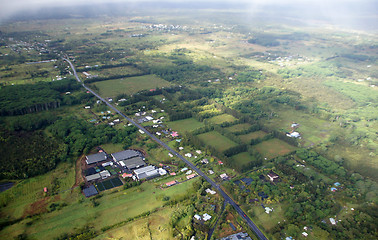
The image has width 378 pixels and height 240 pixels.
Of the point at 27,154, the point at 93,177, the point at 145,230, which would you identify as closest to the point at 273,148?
the point at 145,230

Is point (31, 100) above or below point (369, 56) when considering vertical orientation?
above

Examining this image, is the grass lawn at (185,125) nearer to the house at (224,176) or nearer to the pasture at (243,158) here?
the pasture at (243,158)

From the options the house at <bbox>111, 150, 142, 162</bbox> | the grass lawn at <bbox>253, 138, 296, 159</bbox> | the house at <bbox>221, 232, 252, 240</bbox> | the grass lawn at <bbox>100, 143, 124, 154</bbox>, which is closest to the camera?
the house at <bbox>221, 232, 252, 240</bbox>

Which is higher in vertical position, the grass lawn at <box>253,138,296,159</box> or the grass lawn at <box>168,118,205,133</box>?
the grass lawn at <box>168,118,205,133</box>

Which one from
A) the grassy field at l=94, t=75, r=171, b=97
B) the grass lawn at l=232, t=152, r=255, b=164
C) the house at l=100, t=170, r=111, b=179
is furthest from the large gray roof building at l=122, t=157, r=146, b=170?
the grassy field at l=94, t=75, r=171, b=97

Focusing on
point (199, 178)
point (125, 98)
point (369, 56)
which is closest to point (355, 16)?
point (369, 56)

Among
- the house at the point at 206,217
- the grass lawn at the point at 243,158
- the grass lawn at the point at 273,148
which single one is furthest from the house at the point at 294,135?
the house at the point at 206,217

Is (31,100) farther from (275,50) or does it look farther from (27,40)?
(275,50)

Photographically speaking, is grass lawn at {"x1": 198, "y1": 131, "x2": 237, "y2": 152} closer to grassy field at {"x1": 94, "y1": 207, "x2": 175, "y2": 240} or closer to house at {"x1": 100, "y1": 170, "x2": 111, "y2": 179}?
house at {"x1": 100, "y1": 170, "x2": 111, "y2": 179}
